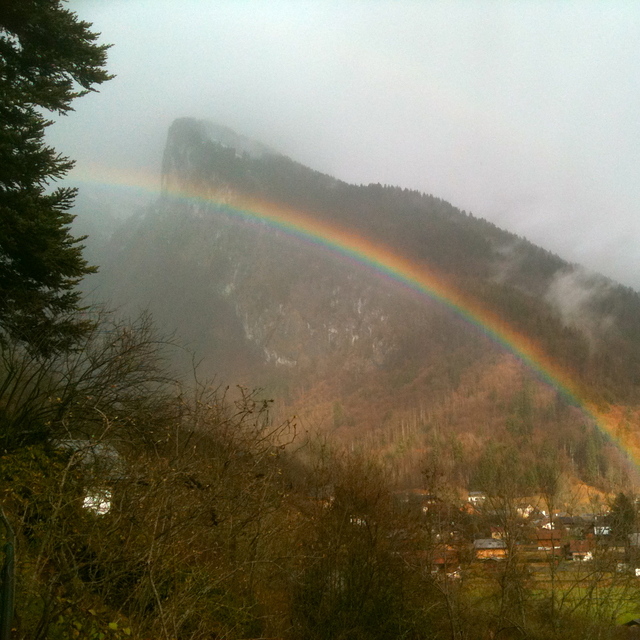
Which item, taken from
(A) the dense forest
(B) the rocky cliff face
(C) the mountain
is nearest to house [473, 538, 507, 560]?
(A) the dense forest

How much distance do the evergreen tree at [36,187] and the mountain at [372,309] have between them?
56.4 m

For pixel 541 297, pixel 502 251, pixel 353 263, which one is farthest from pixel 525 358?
pixel 353 263

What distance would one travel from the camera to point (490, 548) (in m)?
20.0

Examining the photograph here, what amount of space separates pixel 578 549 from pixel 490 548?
14.7 ft

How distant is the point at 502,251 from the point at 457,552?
128063 millimetres

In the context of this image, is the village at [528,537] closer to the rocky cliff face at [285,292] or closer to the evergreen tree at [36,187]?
the evergreen tree at [36,187]

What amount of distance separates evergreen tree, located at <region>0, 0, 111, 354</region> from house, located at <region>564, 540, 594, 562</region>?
19.5 metres

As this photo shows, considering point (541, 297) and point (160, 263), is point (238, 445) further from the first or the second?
point (160, 263)

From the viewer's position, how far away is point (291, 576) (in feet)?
43.7

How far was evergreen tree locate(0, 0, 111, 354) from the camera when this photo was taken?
33.1 feet

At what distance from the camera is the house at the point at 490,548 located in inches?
749

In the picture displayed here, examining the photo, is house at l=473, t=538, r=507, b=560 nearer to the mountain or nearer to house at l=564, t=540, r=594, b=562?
→ house at l=564, t=540, r=594, b=562

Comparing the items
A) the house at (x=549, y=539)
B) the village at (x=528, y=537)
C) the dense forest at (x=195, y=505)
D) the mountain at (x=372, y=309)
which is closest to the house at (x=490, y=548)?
the village at (x=528, y=537)

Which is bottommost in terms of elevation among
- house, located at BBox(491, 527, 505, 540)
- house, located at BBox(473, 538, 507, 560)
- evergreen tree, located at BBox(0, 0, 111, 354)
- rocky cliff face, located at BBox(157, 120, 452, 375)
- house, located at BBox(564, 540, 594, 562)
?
house, located at BBox(473, 538, 507, 560)
